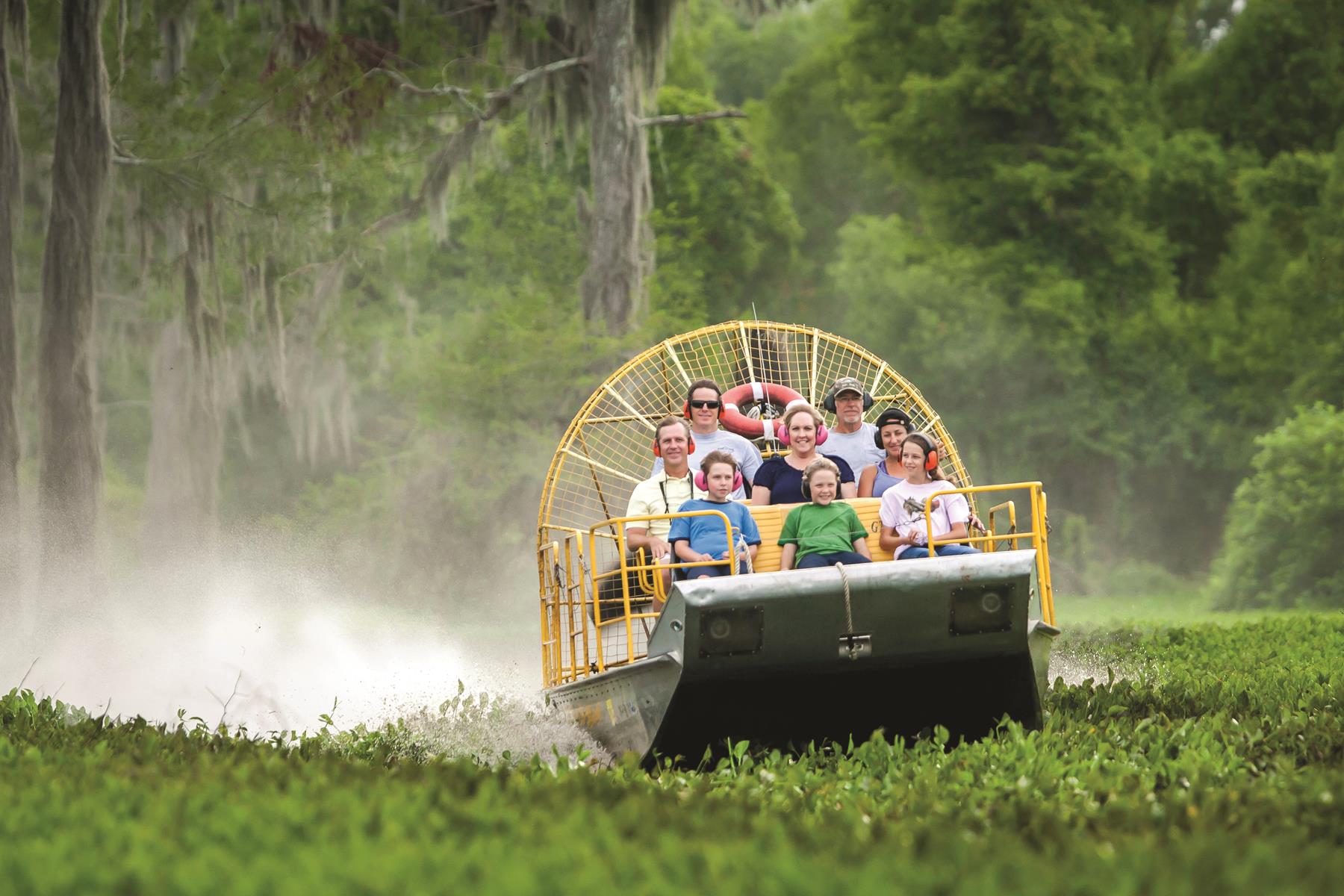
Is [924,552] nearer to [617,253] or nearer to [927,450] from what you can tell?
[927,450]

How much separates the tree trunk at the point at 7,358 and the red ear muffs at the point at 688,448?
10882 mm

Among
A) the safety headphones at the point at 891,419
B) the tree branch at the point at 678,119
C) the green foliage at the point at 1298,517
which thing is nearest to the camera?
the safety headphones at the point at 891,419

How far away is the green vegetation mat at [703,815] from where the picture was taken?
159 inches

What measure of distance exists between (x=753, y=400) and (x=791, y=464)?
1.54 meters

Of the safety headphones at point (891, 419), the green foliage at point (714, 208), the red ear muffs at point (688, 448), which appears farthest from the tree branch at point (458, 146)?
the safety headphones at point (891, 419)

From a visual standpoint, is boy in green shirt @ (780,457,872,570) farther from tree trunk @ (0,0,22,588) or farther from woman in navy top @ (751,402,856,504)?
tree trunk @ (0,0,22,588)

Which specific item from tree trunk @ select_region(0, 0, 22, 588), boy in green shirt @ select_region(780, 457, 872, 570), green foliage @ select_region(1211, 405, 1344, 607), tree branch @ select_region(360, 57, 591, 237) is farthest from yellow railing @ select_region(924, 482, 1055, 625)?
tree branch @ select_region(360, 57, 591, 237)

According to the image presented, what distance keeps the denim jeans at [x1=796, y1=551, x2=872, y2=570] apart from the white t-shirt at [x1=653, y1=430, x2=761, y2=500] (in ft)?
5.54

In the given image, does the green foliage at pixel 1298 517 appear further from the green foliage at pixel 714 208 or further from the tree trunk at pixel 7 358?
the tree trunk at pixel 7 358

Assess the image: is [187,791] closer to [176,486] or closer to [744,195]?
[176,486]

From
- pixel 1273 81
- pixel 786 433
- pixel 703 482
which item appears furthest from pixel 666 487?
pixel 1273 81

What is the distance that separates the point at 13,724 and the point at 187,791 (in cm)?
298

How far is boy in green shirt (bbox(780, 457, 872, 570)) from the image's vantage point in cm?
830

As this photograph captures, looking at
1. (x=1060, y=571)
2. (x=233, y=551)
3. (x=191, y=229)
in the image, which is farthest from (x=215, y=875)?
(x=1060, y=571)
